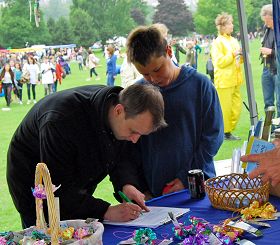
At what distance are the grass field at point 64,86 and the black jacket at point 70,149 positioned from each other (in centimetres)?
195

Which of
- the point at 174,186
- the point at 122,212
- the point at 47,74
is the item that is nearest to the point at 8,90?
the point at 47,74

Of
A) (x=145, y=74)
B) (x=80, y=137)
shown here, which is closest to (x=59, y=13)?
(x=145, y=74)

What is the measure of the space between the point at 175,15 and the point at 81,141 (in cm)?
503

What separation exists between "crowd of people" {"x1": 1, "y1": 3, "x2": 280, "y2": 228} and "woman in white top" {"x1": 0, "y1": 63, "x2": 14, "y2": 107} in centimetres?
516

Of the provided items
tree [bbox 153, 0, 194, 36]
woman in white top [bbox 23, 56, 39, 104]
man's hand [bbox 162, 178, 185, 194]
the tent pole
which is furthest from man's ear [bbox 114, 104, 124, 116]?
woman in white top [bbox 23, 56, 39, 104]

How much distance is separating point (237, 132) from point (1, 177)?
9.90 feet

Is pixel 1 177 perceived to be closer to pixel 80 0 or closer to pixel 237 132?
pixel 80 0

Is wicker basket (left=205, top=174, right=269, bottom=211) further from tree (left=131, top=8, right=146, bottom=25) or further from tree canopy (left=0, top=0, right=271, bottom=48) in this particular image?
tree (left=131, top=8, right=146, bottom=25)

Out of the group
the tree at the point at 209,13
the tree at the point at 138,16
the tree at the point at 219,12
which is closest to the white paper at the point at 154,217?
the tree at the point at 219,12

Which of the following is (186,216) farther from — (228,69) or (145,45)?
(228,69)

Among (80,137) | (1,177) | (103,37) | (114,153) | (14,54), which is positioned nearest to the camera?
(80,137)

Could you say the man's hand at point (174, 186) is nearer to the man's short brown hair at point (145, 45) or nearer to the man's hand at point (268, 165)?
the man's short brown hair at point (145, 45)

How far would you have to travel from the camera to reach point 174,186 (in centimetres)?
228

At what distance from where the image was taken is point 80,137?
1.85 meters
